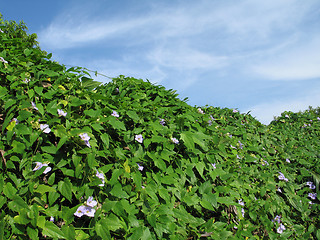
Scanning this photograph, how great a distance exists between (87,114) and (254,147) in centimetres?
281

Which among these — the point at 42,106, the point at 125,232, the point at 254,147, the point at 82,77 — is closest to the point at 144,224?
the point at 125,232

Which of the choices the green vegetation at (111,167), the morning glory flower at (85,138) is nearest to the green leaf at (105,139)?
the green vegetation at (111,167)

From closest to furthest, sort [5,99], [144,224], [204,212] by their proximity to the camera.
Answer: [5,99] < [144,224] < [204,212]

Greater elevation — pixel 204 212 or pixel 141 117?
pixel 141 117

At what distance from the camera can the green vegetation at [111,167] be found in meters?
1.84

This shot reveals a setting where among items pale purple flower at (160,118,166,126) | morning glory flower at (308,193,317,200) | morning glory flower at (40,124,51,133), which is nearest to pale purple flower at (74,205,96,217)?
morning glory flower at (40,124,51,133)

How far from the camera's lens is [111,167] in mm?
2109

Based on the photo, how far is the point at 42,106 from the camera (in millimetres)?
2033

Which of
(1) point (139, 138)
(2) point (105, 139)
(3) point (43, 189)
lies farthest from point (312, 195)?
(3) point (43, 189)

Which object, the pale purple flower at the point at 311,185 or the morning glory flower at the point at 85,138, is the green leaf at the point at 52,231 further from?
the pale purple flower at the point at 311,185

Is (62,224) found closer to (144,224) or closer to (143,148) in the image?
(144,224)

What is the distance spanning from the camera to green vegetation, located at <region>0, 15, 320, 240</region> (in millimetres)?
1842

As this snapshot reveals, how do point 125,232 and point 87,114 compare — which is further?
point 87,114

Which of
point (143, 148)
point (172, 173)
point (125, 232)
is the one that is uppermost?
point (143, 148)
